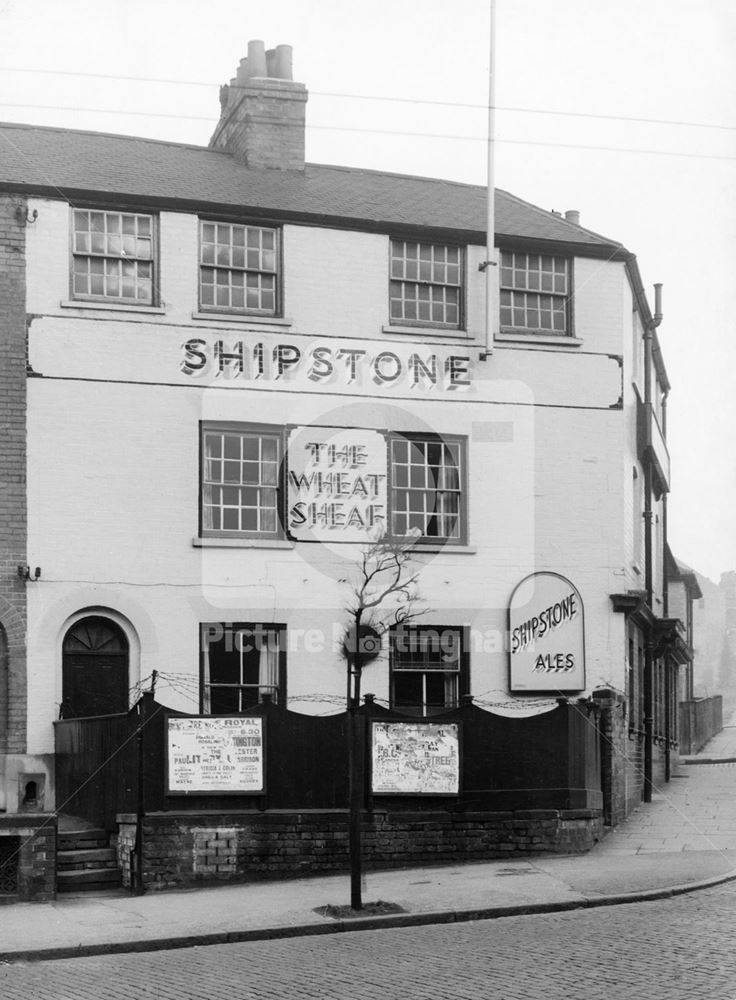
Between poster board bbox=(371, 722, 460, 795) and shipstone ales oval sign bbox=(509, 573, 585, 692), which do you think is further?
shipstone ales oval sign bbox=(509, 573, 585, 692)

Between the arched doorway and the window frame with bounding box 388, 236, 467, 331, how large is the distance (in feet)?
21.3

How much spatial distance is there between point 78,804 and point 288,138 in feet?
38.2

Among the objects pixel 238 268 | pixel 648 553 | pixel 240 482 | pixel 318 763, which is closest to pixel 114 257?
pixel 238 268

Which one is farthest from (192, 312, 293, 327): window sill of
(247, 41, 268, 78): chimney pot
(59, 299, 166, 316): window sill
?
(247, 41, 268, 78): chimney pot

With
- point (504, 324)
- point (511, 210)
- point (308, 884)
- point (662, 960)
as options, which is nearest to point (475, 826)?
point (308, 884)

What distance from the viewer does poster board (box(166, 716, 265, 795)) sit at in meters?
17.3

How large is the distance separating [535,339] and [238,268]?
481cm

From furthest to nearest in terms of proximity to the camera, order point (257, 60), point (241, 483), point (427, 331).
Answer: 1. point (257, 60)
2. point (427, 331)
3. point (241, 483)

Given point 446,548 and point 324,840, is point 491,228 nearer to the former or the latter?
point 446,548

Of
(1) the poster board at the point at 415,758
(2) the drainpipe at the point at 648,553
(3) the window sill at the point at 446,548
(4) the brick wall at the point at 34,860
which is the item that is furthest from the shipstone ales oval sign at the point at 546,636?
(4) the brick wall at the point at 34,860

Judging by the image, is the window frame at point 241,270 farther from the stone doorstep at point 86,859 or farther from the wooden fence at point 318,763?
the stone doorstep at point 86,859

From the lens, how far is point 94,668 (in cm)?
2055

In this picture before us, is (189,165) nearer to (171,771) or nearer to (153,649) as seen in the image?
(153,649)

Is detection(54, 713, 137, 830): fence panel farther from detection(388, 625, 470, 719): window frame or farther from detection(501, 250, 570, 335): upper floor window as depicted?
detection(501, 250, 570, 335): upper floor window
